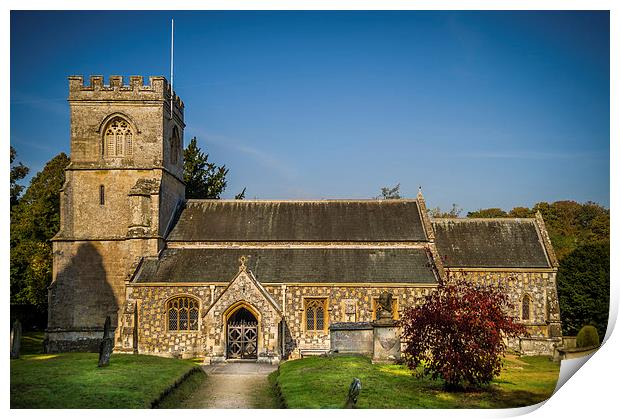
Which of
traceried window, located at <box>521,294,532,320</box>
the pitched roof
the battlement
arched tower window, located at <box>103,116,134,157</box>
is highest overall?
the battlement

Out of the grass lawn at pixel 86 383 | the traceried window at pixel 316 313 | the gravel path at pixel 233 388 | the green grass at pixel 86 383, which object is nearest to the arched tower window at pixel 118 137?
A: the traceried window at pixel 316 313

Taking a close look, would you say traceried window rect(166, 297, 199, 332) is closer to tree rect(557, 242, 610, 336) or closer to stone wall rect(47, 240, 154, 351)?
stone wall rect(47, 240, 154, 351)

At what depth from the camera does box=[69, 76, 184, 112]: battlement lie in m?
36.9

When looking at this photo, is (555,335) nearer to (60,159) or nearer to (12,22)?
(12,22)

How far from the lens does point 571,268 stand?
4141cm

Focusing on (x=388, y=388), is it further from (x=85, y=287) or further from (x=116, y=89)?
(x=116, y=89)

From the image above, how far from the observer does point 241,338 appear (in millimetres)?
32094

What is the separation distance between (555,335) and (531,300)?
258 centimetres

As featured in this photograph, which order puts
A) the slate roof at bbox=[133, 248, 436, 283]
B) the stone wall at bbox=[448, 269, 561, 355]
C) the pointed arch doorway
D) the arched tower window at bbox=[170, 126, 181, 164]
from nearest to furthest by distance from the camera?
the pointed arch doorway, the slate roof at bbox=[133, 248, 436, 283], the stone wall at bbox=[448, 269, 561, 355], the arched tower window at bbox=[170, 126, 181, 164]

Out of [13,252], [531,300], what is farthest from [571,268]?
[13,252]

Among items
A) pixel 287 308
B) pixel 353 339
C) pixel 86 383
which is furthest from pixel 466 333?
pixel 287 308

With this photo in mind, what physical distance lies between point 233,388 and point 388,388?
596 cm

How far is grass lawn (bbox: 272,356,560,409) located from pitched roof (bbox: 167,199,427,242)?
11.9 m

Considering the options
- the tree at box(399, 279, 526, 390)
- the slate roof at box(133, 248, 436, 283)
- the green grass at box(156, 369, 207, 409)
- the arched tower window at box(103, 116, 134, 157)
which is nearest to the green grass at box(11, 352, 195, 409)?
the green grass at box(156, 369, 207, 409)
